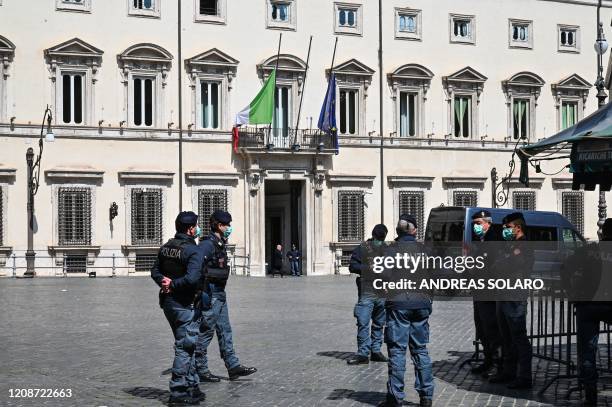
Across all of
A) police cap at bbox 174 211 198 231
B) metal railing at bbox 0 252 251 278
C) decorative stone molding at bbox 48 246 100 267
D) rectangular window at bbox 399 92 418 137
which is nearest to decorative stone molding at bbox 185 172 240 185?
metal railing at bbox 0 252 251 278

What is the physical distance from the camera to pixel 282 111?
4450 centimetres

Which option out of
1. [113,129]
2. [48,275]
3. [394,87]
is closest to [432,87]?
[394,87]

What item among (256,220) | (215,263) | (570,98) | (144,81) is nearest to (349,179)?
(256,220)

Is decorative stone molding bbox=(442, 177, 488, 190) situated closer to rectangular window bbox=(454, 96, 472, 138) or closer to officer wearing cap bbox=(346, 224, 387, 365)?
rectangular window bbox=(454, 96, 472, 138)

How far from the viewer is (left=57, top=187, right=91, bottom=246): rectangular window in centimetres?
4041

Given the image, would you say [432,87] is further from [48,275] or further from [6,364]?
[6,364]

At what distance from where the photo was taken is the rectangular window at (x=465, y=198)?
47531mm

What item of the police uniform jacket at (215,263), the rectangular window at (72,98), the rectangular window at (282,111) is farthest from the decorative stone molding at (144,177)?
the police uniform jacket at (215,263)

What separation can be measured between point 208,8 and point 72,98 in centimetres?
653

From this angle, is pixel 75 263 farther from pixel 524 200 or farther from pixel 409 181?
pixel 524 200

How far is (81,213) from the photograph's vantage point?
40594 mm

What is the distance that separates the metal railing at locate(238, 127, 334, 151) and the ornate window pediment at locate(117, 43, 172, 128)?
3.41m

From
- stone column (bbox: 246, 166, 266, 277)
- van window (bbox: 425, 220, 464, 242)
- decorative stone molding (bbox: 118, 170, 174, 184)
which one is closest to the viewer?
A: van window (bbox: 425, 220, 464, 242)

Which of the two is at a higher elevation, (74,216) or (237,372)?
(74,216)
